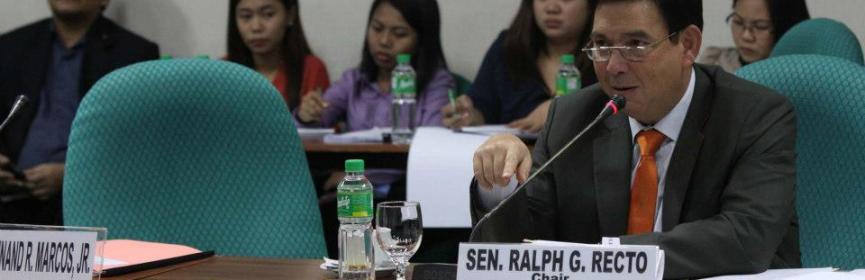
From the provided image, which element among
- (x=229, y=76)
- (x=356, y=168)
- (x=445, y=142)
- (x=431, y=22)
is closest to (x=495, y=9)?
(x=431, y=22)

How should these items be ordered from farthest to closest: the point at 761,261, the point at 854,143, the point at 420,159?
the point at 420,159 < the point at 854,143 < the point at 761,261

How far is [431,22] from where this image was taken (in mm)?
4965

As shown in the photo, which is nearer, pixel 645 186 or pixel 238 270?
pixel 238 270

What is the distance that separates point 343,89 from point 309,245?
2450mm

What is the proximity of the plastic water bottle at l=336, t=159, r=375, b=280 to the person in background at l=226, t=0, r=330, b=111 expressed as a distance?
3.03 m

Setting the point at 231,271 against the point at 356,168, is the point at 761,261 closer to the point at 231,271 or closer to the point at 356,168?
the point at 356,168

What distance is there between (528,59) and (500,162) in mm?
2681

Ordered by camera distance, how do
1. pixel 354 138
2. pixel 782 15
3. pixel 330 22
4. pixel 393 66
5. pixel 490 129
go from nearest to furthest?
pixel 490 129 → pixel 354 138 → pixel 782 15 → pixel 393 66 → pixel 330 22

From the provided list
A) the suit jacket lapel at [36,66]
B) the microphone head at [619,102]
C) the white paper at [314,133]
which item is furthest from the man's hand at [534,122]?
the suit jacket lapel at [36,66]

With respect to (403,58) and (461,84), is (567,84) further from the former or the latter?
(461,84)

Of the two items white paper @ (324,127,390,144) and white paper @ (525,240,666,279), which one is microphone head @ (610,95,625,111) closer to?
white paper @ (525,240,666,279)

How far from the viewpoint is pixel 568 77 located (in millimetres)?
4367

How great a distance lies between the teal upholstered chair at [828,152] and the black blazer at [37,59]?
3280mm

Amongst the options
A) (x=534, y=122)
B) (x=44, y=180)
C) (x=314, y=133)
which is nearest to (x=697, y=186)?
(x=534, y=122)
